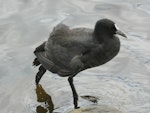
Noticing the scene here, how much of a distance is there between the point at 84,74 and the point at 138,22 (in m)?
2.82

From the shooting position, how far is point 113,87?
10.1 m

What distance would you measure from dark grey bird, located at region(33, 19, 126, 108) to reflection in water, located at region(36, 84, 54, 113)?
2.75 ft

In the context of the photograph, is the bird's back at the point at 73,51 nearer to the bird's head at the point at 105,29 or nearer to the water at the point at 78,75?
the bird's head at the point at 105,29

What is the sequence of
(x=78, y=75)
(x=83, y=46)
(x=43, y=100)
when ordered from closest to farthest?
(x=83, y=46) < (x=43, y=100) < (x=78, y=75)

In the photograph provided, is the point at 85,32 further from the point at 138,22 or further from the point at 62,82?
the point at 138,22

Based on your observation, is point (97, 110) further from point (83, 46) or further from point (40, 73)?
point (40, 73)

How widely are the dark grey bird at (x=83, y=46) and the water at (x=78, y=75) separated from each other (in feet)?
3.33

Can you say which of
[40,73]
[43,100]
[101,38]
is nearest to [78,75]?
[40,73]

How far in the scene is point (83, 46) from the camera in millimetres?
8633

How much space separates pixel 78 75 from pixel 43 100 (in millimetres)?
1032

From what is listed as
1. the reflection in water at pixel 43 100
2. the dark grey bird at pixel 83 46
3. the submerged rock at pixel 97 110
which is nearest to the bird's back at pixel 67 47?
the dark grey bird at pixel 83 46

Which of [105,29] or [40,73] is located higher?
[105,29]

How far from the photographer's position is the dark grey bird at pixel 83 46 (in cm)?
861

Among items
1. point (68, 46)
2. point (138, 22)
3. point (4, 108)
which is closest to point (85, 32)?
point (68, 46)
